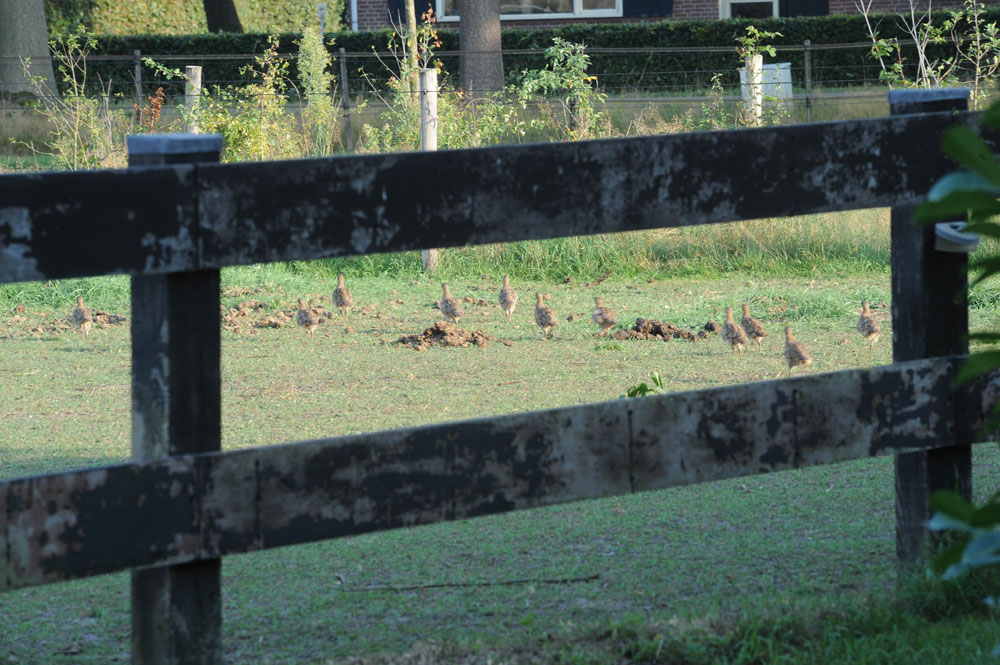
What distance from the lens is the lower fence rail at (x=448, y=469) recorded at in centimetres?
241

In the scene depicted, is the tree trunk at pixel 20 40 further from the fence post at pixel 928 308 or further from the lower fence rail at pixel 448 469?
the lower fence rail at pixel 448 469

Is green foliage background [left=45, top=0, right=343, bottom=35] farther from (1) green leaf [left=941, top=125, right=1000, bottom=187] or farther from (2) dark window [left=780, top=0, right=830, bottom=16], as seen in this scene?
(1) green leaf [left=941, top=125, right=1000, bottom=187]

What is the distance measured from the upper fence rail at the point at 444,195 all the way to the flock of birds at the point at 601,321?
4595mm

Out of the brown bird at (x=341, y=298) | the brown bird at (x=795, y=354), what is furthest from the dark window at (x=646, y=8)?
the brown bird at (x=795, y=354)

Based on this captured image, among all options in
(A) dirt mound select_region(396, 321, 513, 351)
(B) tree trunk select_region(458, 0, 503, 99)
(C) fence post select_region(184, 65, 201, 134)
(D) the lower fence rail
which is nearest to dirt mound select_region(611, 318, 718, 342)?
(A) dirt mound select_region(396, 321, 513, 351)

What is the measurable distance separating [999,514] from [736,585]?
8.27 ft

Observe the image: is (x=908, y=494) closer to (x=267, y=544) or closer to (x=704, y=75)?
(x=267, y=544)

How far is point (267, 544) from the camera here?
2.61m

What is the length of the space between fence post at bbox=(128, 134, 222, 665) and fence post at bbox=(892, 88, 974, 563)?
1.87 metres

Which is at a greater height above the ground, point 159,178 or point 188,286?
point 159,178

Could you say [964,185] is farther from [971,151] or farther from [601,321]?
[601,321]

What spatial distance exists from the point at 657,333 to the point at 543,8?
22.5 metres

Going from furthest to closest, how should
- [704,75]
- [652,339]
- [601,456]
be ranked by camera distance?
[704,75]
[652,339]
[601,456]

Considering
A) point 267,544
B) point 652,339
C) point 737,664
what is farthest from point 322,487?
point 652,339
